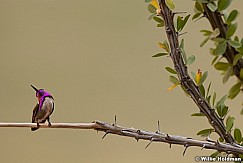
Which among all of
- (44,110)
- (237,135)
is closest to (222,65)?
(237,135)

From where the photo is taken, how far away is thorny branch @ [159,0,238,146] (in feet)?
1.17

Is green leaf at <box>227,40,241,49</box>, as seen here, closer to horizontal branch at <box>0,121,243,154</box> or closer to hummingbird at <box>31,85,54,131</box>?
horizontal branch at <box>0,121,243,154</box>

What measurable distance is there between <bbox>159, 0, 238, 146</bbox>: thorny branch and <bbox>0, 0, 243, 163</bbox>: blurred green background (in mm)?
662

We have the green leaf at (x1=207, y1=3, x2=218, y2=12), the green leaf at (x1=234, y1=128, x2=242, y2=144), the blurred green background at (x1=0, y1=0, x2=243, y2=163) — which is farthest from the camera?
the blurred green background at (x1=0, y1=0, x2=243, y2=163)

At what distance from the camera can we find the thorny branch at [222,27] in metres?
0.32

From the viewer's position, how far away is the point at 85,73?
41.8 inches

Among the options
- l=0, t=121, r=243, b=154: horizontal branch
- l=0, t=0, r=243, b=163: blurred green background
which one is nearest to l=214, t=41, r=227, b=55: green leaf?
l=0, t=121, r=243, b=154: horizontal branch

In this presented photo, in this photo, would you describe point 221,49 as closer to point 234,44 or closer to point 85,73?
point 234,44

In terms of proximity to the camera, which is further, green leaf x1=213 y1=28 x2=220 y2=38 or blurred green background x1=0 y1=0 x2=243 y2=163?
blurred green background x1=0 y1=0 x2=243 y2=163

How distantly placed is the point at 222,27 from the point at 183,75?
0.22ft

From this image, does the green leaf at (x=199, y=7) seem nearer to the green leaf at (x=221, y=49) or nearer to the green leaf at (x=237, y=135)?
the green leaf at (x=221, y=49)

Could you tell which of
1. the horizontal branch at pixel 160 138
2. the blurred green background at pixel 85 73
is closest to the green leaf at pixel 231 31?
the horizontal branch at pixel 160 138

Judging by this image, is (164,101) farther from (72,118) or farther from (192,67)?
(72,118)

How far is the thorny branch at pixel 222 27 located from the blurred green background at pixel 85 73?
0.72m
